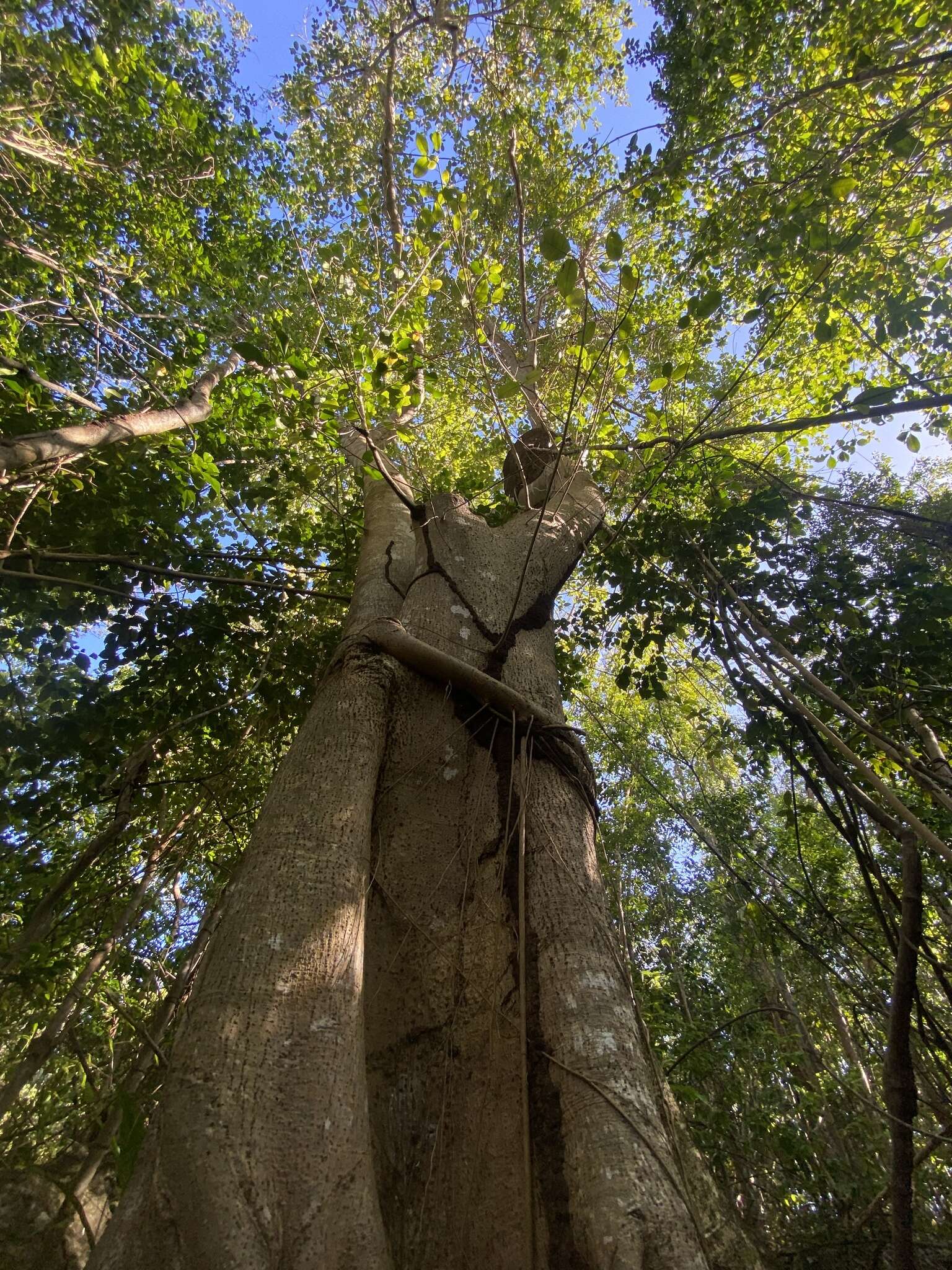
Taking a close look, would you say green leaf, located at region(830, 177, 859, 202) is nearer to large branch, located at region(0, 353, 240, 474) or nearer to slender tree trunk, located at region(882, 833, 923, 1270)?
slender tree trunk, located at region(882, 833, 923, 1270)

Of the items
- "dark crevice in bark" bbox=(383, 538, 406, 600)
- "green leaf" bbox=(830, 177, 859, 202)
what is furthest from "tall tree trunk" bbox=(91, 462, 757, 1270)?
"green leaf" bbox=(830, 177, 859, 202)

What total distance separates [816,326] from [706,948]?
7.45 metres

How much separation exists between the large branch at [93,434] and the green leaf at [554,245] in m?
1.85

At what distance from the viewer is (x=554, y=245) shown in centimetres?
165

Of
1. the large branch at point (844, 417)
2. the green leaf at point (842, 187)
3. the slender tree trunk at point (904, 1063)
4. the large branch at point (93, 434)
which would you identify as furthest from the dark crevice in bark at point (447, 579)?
the green leaf at point (842, 187)

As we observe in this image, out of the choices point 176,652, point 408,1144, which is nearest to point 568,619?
point 176,652

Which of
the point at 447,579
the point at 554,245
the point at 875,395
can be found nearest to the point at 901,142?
the point at 875,395

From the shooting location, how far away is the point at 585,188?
6543 millimetres

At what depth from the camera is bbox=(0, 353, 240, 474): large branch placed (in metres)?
2.43

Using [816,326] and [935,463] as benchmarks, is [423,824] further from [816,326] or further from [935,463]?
[935,463]

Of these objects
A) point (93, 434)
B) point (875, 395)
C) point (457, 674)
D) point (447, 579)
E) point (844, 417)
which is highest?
point (93, 434)

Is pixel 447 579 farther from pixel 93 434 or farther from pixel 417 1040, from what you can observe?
pixel 417 1040

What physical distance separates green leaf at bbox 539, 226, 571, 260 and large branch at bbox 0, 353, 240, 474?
6.08 feet

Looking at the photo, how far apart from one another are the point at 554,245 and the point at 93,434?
222 centimetres
